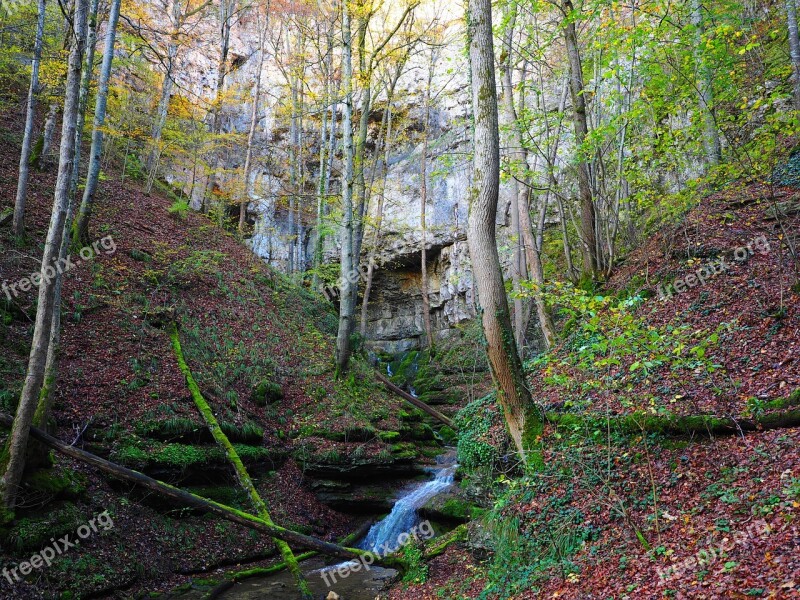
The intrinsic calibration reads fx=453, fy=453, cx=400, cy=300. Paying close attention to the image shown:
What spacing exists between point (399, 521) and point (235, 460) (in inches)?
143

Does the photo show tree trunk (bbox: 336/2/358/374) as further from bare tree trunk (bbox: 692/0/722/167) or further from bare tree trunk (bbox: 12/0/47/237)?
bare tree trunk (bbox: 692/0/722/167)

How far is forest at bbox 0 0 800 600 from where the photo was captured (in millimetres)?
4750

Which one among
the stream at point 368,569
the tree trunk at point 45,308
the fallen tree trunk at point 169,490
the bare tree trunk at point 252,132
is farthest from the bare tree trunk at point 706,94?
the bare tree trunk at point 252,132

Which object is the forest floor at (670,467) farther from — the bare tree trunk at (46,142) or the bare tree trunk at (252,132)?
the bare tree trunk at (252,132)

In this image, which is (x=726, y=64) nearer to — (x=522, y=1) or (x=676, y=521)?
(x=522, y=1)

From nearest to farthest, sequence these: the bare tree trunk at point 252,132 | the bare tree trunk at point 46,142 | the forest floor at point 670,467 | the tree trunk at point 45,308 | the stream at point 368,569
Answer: the forest floor at point 670,467
the tree trunk at point 45,308
the stream at point 368,569
the bare tree trunk at point 46,142
the bare tree trunk at point 252,132

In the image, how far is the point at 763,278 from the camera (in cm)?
682

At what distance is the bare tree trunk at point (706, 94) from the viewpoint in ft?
27.0

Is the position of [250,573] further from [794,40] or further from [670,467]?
[794,40]

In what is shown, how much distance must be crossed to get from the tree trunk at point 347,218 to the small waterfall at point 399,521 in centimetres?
379

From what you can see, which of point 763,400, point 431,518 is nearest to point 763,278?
point 763,400

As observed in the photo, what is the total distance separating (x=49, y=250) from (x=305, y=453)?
20.4 ft

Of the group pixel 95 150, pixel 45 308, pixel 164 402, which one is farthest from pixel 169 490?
pixel 95 150

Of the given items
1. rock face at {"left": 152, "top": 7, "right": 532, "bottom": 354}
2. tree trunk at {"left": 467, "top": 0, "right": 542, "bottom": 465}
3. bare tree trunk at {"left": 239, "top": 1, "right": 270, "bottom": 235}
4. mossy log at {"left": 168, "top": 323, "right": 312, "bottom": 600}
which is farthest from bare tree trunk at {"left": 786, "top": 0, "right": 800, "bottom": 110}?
bare tree trunk at {"left": 239, "top": 1, "right": 270, "bottom": 235}
